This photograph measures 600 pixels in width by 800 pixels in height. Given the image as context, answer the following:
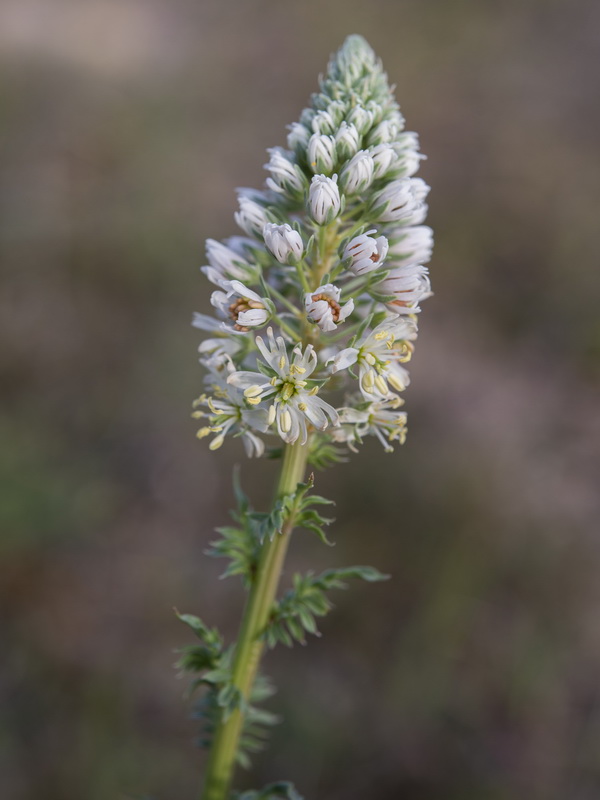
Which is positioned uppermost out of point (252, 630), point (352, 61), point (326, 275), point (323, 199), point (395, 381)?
point (352, 61)

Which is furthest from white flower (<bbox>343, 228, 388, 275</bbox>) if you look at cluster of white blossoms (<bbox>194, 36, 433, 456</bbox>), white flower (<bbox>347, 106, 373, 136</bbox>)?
white flower (<bbox>347, 106, 373, 136</bbox>)

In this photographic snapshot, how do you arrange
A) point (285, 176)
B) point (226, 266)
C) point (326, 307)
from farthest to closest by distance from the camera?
point (226, 266), point (285, 176), point (326, 307)

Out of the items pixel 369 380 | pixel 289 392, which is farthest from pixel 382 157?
pixel 289 392

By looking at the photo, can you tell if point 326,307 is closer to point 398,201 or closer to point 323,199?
point 323,199

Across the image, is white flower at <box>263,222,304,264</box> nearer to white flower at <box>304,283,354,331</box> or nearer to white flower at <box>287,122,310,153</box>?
white flower at <box>304,283,354,331</box>

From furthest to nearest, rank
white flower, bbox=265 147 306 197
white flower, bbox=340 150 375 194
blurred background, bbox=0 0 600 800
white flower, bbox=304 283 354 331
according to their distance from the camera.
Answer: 1. blurred background, bbox=0 0 600 800
2. white flower, bbox=265 147 306 197
3. white flower, bbox=340 150 375 194
4. white flower, bbox=304 283 354 331

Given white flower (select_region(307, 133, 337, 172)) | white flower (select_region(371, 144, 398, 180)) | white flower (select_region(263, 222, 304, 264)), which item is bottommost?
white flower (select_region(263, 222, 304, 264))

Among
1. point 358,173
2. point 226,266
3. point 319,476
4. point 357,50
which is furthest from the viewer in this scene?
point 319,476
